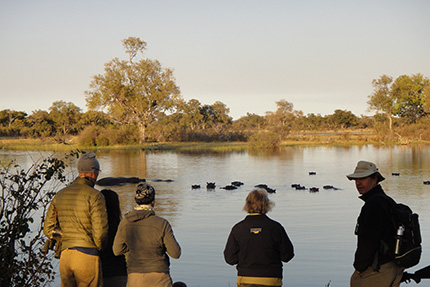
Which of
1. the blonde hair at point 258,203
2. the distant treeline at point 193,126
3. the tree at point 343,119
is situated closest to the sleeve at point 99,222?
the blonde hair at point 258,203

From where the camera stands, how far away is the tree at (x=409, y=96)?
226ft

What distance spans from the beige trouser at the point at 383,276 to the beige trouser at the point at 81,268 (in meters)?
2.04

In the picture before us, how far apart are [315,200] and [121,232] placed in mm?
13551

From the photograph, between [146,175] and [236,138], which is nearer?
[146,175]

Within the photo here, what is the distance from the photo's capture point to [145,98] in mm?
59219

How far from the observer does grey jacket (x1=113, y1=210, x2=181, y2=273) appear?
4109 millimetres

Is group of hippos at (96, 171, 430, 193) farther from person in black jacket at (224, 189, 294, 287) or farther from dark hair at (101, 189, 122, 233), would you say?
person in black jacket at (224, 189, 294, 287)

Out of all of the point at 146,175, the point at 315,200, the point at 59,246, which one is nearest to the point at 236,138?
the point at 146,175

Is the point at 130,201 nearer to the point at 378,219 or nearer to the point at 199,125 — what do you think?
the point at 378,219

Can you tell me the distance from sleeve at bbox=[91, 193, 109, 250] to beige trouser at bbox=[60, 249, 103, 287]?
15 cm

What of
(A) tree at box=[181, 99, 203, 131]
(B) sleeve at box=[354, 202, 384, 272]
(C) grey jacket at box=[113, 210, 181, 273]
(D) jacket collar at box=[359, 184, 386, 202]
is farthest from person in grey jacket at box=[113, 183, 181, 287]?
(A) tree at box=[181, 99, 203, 131]

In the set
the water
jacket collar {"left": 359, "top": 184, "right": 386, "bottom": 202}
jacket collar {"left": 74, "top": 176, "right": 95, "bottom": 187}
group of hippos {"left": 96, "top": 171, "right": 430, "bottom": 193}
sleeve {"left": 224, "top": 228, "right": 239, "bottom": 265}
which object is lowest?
the water

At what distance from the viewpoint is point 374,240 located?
3777 millimetres

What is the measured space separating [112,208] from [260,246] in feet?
4.28
